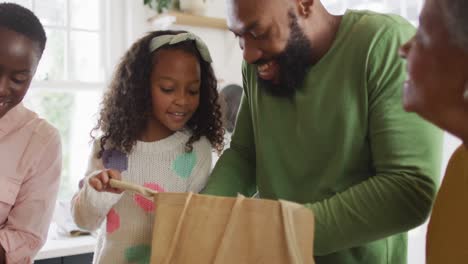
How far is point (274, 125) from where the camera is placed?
3.37ft

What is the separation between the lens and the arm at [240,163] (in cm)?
111

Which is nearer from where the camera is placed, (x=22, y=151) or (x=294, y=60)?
(x=294, y=60)

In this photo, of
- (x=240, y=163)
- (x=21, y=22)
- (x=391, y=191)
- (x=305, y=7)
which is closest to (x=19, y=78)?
(x=21, y=22)

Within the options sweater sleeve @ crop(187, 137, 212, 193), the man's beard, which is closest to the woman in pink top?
sweater sleeve @ crop(187, 137, 212, 193)

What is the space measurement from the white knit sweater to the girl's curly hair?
30 millimetres

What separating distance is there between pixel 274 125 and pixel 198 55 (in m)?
0.39

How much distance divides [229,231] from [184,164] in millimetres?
492

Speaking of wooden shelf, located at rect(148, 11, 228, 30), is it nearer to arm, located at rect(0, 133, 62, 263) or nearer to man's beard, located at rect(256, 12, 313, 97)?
arm, located at rect(0, 133, 62, 263)

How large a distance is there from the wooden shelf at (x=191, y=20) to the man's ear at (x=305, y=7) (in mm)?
1849

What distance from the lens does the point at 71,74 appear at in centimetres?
282

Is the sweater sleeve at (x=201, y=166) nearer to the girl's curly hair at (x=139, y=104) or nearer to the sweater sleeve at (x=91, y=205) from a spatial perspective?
the girl's curly hair at (x=139, y=104)

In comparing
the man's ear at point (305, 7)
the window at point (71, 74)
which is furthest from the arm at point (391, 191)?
the window at point (71, 74)

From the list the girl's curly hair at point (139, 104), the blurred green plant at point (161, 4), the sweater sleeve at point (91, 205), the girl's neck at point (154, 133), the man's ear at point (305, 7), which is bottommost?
the sweater sleeve at point (91, 205)

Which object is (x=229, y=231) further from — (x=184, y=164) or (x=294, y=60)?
(x=184, y=164)
